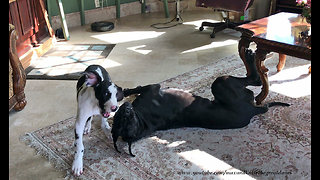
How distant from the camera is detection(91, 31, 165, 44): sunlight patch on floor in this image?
4113 mm

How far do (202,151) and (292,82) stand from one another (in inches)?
48.3

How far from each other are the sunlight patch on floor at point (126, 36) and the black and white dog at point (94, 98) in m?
2.30

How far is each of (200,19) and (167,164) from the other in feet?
11.3

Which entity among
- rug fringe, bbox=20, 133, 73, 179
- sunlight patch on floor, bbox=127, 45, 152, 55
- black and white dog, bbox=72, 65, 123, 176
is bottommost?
rug fringe, bbox=20, 133, 73, 179

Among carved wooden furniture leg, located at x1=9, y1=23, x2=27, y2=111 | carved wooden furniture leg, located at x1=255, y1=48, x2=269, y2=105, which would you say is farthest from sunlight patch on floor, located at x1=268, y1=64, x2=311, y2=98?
carved wooden furniture leg, located at x1=9, y1=23, x2=27, y2=111

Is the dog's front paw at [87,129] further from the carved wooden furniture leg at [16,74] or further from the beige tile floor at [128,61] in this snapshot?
the carved wooden furniture leg at [16,74]

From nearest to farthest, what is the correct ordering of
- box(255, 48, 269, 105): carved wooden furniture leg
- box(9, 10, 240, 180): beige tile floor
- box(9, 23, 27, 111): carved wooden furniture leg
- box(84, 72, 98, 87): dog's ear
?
box(84, 72, 98, 87): dog's ear
box(9, 10, 240, 180): beige tile floor
box(255, 48, 269, 105): carved wooden furniture leg
box(9, 23, 27, 111): carved wooden furniture leg

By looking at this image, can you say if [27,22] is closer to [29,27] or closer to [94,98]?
[29,27]

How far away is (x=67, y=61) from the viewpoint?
348cm

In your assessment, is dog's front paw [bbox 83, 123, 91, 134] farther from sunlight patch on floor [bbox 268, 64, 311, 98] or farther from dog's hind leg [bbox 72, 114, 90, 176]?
sunlight patch on floor [bbox 268, 64, 311, 98]

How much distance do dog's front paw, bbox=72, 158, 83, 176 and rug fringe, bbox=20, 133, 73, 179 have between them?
4 cm

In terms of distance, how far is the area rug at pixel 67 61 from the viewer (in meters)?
3.14

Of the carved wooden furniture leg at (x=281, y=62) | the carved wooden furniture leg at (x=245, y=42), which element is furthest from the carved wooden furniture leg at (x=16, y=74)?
the carved wooden furniture leg at (x=281, y=62)

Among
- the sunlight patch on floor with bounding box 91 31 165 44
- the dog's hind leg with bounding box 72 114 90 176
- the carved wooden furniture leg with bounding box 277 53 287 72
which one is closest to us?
the dog's hind leg with bounding box 72 114 90 176
